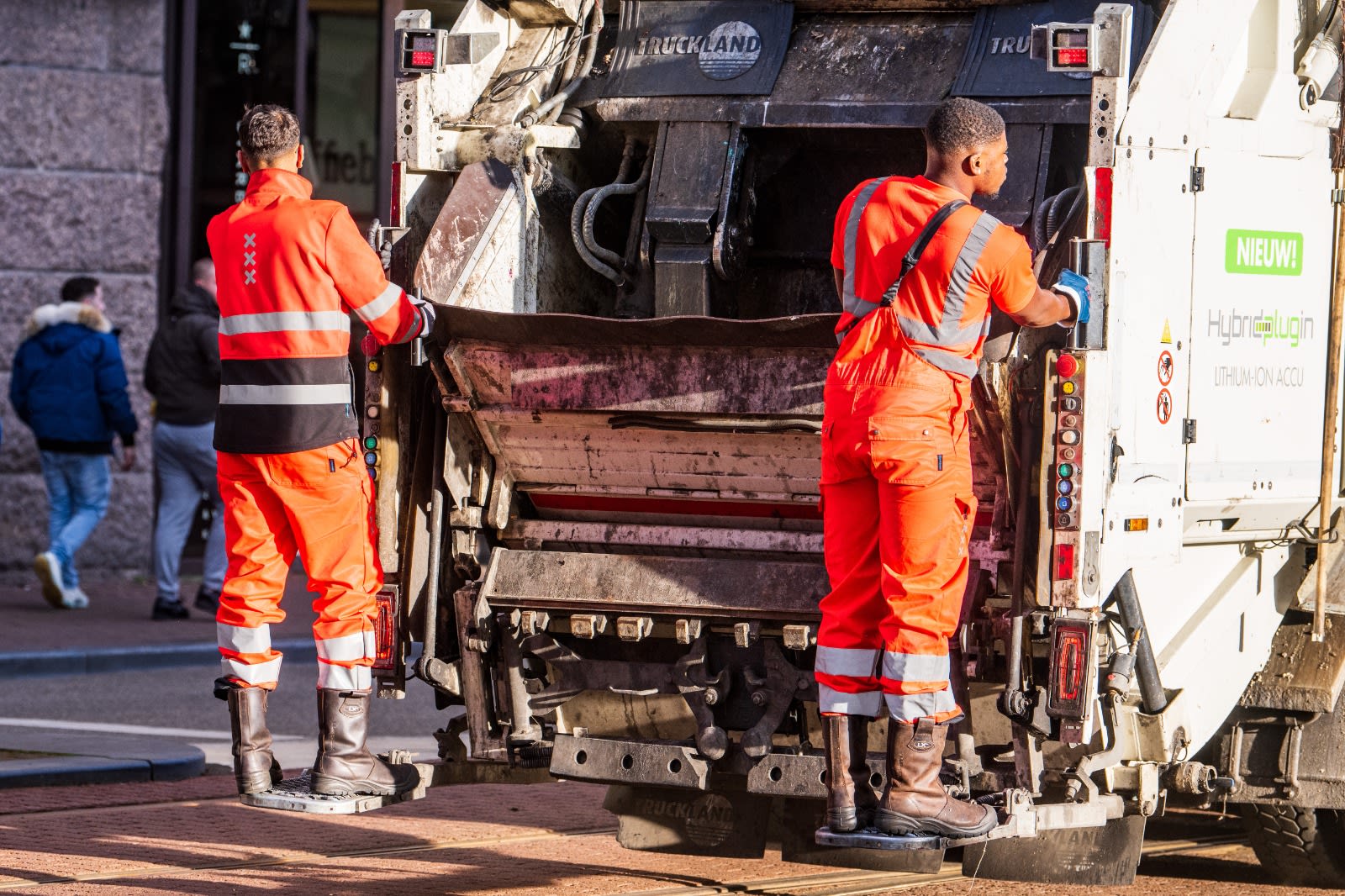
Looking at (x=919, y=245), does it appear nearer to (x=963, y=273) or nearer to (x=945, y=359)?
(x=963, y=273)

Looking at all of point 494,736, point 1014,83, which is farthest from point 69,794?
point 1014,83

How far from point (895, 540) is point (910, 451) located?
208 mm

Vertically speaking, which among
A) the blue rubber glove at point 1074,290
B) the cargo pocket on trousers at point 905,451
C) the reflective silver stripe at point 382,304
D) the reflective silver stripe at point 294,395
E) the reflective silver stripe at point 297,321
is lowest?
the cargo pocket on trousers at point 905,451

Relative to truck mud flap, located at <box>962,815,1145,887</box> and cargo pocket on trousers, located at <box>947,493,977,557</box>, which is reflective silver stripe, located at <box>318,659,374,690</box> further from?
truck mud flap, located at <box>962,815,1145,887</box>

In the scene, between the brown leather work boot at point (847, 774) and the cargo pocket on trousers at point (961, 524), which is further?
the brown leather work boot at point (847, 774)

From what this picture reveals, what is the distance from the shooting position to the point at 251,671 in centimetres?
616

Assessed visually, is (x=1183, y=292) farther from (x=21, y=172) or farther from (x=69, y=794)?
(x=21, y=172)

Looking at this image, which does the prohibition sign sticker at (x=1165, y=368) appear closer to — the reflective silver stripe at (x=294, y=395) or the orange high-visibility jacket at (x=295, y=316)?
the orange high-visibility jacket at (x=295, y=316)

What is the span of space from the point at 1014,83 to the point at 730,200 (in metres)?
0.87

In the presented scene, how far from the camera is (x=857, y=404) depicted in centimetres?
551

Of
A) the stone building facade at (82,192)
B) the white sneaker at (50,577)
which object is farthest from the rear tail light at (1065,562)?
the stone building facade at (82,192)

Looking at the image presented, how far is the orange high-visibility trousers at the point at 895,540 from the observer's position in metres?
5.45

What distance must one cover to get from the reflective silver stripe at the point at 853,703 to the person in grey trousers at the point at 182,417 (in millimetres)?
7508

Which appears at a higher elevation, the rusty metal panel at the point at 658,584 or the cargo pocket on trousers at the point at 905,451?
the cargo pocket on trousers at the point at 905,451
